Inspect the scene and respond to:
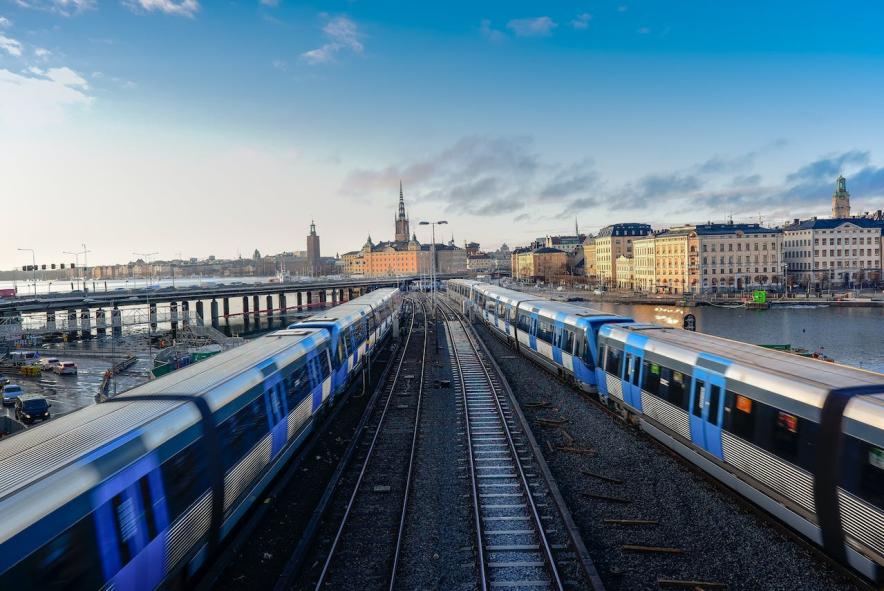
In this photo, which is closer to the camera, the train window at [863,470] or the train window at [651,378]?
the train window at [863,470]

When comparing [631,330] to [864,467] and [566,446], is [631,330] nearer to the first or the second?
[566,446]

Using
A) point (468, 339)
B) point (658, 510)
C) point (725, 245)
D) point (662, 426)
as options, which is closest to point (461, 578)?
point (658, 510)

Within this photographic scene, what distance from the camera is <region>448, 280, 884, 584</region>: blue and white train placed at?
6875 mm

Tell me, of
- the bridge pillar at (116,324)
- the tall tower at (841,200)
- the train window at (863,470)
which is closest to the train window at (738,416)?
the train window at (863,470)

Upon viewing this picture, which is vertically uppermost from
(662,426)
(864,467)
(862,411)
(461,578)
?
(862,411)

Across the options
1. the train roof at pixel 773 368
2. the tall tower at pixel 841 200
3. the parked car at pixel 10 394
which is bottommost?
the parked car at pixel 10 394

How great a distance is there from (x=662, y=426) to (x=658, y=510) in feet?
9.62

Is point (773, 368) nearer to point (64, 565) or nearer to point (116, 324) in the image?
point (64, 565)

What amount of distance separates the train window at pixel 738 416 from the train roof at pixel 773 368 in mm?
340

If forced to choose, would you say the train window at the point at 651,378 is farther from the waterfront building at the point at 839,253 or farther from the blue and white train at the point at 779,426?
the waterfront building at the point at 839,253

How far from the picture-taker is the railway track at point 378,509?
807cm

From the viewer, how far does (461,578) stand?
7.87 metres

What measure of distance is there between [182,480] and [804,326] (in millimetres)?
70276

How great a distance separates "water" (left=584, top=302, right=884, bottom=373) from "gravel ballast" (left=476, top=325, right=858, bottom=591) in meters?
30.0
